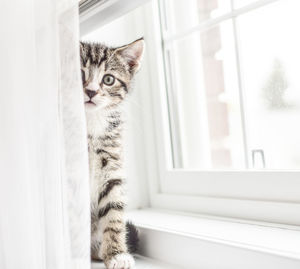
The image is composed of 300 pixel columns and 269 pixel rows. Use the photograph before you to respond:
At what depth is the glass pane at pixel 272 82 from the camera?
0.87 metres

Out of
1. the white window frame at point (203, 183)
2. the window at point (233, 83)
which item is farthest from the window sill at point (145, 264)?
the window at point (233, 83)

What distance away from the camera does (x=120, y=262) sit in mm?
807

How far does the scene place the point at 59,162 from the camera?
1.91 feet

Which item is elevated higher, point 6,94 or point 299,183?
point 6,94

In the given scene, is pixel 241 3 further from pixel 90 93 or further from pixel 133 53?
pixel 90 93

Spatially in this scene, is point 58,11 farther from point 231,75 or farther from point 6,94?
point 231,75

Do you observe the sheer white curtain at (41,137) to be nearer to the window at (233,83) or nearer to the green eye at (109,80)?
the green eye at (109,80)

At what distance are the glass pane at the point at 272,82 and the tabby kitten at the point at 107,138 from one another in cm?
32

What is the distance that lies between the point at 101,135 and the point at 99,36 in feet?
1.43

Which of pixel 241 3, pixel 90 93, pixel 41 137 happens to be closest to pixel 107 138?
pixel 90 93

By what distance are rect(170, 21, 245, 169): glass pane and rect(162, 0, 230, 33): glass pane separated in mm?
42

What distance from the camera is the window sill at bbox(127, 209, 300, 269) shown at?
65 centimetres

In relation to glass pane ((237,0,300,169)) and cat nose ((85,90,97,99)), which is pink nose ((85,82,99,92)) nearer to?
cat nose ((85,90,97,99))

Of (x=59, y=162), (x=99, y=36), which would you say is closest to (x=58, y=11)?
(x=59, y=162)
